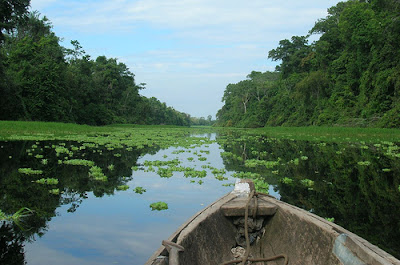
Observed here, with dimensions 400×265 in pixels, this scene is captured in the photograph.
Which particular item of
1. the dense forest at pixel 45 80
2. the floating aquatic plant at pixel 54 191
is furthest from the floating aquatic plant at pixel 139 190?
the dense forest at pixel 45 80

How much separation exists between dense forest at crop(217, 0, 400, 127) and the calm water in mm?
19325

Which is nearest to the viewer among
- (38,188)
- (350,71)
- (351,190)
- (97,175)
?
(38,188)

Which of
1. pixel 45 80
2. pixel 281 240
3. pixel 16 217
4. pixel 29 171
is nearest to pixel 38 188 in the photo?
pixel 29 171

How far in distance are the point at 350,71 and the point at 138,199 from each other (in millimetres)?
35580

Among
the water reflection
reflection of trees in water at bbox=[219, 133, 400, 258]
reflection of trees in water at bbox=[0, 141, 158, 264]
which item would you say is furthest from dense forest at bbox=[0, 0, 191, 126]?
reflection of trees in water at bbox=[219, 133, 400, 258]

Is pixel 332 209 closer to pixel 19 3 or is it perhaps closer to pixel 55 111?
pixel 19 3

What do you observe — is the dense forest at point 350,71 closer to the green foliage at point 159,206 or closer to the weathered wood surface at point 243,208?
the green foliage at point 159,206

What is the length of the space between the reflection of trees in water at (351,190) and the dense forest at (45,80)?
78.7 ft

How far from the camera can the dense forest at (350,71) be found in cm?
2852

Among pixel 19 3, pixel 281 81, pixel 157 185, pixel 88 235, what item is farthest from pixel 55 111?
pixel 281 81

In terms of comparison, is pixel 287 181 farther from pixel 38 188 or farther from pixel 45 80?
pixel 45 80

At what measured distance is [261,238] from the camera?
158 inches

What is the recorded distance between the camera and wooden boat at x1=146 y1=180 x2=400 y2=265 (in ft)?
9.32

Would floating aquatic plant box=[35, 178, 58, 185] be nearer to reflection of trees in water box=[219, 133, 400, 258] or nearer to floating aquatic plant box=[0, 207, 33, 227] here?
floating aquatic plant box=[0, 207, 33, 227]
